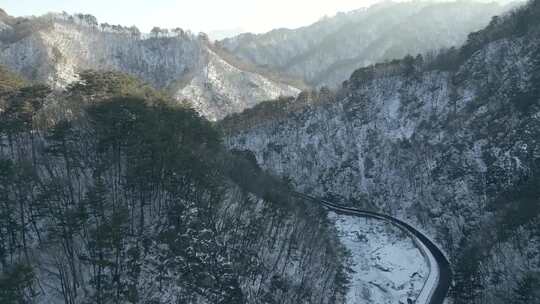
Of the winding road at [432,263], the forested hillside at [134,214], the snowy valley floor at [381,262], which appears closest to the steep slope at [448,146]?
the winding road at [432,263]

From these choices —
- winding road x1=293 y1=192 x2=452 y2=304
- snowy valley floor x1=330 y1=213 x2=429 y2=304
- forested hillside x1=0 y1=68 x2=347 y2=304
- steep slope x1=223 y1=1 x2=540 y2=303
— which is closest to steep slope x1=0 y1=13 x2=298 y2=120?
steep slope x1=223 y1=1 x2=540 y2=303

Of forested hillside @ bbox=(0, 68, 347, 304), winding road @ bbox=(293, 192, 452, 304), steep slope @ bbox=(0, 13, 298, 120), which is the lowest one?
winding road @ bbox=(293, 192, 452, 304)

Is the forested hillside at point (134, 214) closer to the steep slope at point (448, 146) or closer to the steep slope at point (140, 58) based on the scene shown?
the steep slope at point (448, 146)

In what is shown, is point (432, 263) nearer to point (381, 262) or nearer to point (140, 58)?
point (381, 262)

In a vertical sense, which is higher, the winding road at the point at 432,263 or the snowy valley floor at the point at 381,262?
the winding road at the point at 432,263

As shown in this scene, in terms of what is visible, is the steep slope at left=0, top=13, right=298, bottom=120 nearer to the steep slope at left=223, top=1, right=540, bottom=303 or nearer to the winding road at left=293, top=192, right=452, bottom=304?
the steep slope at left=223, top=1, right=540, bottom=303

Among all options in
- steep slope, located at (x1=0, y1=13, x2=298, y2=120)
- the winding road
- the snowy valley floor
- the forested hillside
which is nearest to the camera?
the forested hillside

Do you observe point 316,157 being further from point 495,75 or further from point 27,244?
point 27,244
